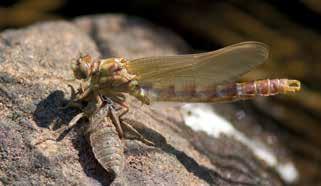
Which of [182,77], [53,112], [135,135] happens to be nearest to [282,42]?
[182,77]

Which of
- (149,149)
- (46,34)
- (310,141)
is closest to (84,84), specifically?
(149,149)

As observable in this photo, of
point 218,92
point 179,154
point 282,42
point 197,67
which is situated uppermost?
point 197,67

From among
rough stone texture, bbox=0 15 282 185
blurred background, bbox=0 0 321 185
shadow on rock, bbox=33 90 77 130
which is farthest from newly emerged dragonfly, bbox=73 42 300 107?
blurred background, bbox=0 0 321 185

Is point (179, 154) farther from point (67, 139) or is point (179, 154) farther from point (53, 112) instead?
point (53, 112)

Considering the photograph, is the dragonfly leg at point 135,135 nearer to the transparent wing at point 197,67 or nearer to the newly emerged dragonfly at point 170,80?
the newly emerged dragonfly at point 170,80

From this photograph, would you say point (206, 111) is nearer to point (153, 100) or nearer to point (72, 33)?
point (153, 100)

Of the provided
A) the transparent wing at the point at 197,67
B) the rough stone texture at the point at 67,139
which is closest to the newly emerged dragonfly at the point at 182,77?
the transparent wing at the point at 197,67

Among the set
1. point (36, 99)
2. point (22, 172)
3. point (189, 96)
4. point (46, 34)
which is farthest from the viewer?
point (46, 34)
